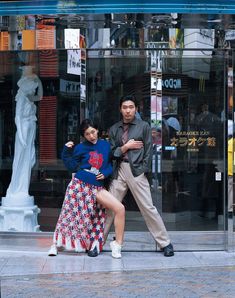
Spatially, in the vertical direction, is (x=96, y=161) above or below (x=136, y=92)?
below

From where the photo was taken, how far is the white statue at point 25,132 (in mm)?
9258

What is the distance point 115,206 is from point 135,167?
0.56m

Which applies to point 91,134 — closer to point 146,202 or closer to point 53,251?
point 146,202

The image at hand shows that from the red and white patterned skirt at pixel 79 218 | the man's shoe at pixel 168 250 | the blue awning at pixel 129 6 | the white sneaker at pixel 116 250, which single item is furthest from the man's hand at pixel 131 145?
the blue awning at pixel 129 6

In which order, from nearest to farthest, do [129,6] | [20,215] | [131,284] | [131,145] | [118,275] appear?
[131,284] → [118,275] → [131,145] → [129,6] → [20,215]

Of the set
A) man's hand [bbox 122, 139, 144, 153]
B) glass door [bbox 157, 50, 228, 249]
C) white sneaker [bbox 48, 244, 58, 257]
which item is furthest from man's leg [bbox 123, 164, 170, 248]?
white sneaker [bbox 48, 244, 58, 257]

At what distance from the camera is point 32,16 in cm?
848

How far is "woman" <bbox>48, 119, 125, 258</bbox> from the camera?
792cm

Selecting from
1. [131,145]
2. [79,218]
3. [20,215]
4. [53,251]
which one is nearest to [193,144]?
[131,145]

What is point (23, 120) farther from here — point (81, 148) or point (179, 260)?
point (179, 260)

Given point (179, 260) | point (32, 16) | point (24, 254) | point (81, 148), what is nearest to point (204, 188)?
point (179, 260)

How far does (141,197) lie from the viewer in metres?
7.92

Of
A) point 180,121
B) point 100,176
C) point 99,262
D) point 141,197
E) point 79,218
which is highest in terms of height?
point 180,121

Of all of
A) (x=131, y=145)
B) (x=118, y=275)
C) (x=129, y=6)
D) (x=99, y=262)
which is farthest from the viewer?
(x=129, y=6)
